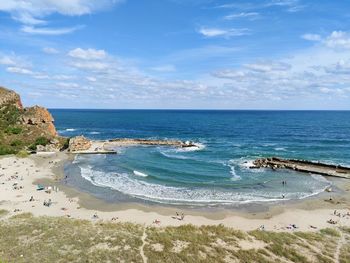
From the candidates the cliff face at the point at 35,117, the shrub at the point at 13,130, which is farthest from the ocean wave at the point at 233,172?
the shrub at the point at 13,130

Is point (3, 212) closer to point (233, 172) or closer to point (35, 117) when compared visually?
point (233, 172)

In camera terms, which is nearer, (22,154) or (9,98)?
(22,154)

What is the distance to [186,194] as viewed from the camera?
48.7 metres

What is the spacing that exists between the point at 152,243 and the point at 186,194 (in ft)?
58.5

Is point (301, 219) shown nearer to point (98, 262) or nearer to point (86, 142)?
point (98, 262)

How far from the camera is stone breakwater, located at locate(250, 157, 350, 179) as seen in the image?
6209 cm

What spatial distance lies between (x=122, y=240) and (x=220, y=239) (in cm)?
Answer: 990

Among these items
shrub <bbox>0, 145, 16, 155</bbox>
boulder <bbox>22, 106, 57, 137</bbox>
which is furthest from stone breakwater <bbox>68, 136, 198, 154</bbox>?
shrub <bbox>0, 145, 16, 155</bbox>

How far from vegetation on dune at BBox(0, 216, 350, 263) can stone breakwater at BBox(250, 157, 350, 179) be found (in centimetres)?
2854

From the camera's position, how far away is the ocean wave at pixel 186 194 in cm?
4575

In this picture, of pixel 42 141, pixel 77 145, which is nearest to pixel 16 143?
pixel 42 141

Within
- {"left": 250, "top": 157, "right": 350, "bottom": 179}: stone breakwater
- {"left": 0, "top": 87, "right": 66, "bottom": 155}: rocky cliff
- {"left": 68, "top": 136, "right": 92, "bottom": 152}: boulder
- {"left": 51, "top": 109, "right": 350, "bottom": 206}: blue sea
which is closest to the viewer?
{"left": 51, "top": 109, "right": 350, "bottom": 206}: blue sea

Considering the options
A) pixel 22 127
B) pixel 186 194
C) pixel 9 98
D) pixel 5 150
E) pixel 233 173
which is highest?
pixel 9 98

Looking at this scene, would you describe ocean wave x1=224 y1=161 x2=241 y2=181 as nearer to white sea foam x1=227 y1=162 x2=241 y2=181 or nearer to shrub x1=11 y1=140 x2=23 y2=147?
white sea foam x1=227 y1=162 x2=241 y2=181
